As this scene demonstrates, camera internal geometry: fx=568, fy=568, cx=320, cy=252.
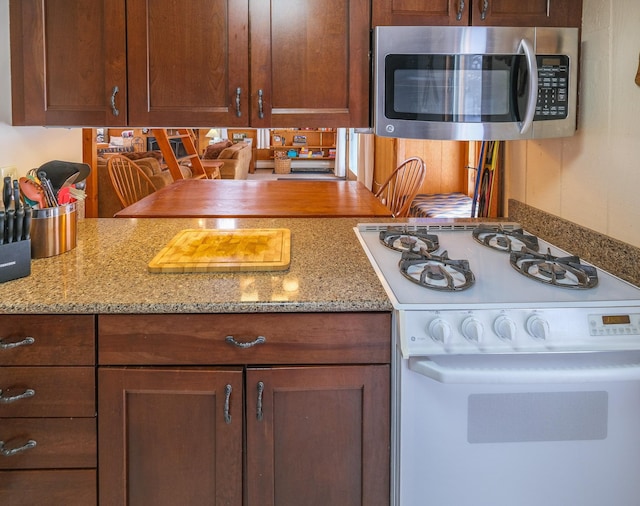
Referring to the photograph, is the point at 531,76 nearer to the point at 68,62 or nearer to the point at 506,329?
the point at 506,329

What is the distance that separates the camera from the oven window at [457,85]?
166cm

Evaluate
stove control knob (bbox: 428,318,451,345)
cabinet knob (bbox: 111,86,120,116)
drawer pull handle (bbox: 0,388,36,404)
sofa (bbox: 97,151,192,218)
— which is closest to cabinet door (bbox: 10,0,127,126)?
cabinet knob (bbox: 111,86,120,116)

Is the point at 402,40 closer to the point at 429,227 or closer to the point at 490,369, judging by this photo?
the point at 429,227

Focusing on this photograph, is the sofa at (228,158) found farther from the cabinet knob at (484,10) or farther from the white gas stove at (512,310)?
the white gas stove at (512,310)

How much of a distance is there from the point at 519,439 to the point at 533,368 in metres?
0.18

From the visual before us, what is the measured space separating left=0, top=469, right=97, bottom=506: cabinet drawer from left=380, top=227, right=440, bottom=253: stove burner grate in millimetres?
997

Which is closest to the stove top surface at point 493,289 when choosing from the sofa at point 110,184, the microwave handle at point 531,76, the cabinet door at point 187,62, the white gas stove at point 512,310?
the white gas stove at point 512,310

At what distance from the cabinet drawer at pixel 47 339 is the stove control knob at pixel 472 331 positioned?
808 millimetres

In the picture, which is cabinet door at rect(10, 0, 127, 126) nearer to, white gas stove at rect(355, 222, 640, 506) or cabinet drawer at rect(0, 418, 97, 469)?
cabinet drawer at rect(0, 418, 97, 469)

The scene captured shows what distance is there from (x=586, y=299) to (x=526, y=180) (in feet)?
2.93

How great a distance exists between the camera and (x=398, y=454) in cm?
127

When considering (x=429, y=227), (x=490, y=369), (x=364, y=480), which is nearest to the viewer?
(x=490, y=369)

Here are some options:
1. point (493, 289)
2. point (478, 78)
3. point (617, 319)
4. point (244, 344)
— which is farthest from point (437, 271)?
point (478, 78)

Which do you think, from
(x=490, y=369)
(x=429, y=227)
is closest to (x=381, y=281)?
(x=490, y=369)
